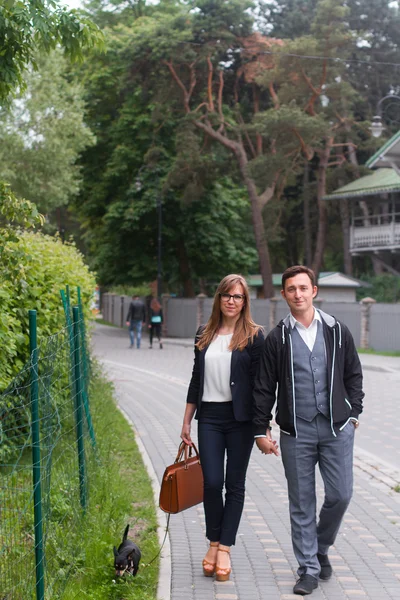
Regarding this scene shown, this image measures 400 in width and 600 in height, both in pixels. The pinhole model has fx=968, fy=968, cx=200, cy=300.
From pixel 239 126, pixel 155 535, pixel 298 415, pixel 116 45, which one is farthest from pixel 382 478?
pixel 116 45

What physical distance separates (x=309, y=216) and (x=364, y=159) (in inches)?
194

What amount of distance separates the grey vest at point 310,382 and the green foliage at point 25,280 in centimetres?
254

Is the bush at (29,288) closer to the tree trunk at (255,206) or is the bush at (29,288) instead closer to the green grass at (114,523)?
the green grass at (114,523)

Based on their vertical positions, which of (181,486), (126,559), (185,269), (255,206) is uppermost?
(255,206)

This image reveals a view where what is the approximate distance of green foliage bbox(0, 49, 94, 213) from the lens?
119 ft

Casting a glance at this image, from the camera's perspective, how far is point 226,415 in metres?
5.99

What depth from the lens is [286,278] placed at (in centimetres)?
576

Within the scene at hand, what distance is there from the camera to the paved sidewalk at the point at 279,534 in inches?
232

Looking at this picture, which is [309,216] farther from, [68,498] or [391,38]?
[68,498]

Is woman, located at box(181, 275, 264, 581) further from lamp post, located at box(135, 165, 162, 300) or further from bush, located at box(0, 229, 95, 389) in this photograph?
lamp post, located at box(135, 165, 162, 300)

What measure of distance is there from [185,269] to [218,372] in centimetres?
4002

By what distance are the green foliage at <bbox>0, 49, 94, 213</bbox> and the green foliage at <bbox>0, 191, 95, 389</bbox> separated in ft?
77.3

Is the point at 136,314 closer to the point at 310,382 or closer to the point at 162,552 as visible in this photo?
the point at 162,552

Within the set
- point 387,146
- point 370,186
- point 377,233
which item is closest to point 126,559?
point 387,146
